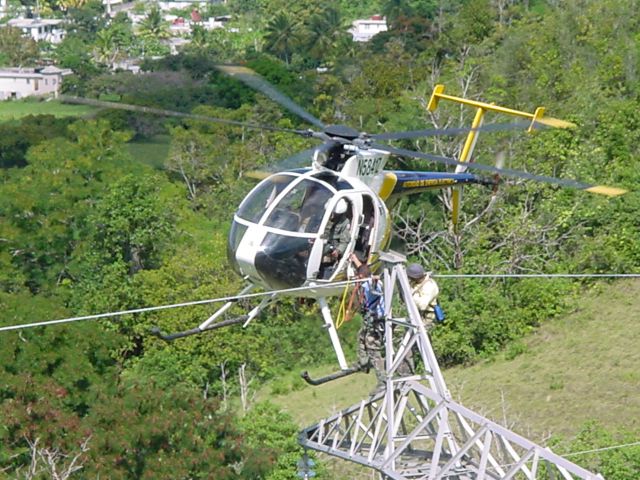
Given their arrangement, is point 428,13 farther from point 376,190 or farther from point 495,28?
point 376,190

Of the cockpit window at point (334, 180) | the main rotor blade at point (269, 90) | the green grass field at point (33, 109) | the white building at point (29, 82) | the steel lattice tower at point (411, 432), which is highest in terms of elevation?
the main rotor blade at point (269, 90)

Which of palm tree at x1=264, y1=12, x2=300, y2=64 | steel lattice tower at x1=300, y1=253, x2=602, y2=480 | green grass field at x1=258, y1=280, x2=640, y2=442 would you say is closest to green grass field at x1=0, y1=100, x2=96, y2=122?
palm tree at x1=264, y1=12, x2=300, y2=64

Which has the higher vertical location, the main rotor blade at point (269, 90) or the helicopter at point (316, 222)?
the main rotor blade at point (269, 90)

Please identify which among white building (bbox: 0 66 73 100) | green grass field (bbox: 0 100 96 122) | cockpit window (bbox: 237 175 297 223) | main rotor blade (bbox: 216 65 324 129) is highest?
main rotor blade (bbox: 216 65 324 129)

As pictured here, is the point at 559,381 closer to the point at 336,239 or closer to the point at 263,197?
the point at 336,239

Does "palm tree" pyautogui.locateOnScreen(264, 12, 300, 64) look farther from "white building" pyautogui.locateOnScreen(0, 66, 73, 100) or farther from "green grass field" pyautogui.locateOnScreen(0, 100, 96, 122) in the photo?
"white building" pyautogui.locateOnScreen(0, 66, 73, 100)

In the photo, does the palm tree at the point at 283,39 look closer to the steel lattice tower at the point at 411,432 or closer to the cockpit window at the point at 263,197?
the cockpit window at the point at 263,197

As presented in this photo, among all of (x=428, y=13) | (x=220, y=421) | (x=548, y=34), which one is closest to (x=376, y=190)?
(x=220, y=421)

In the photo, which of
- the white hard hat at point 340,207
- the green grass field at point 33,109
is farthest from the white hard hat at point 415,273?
the green grass field at point 33,109
